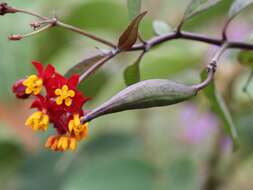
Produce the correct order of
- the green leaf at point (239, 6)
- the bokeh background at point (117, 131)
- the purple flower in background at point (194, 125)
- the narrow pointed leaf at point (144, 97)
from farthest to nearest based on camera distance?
the purple flower in background at point (194, 125), the bokeh background at point (117, 131), the green leaf at point (239, 6), the narrow pointed leaf at point (144, 97)

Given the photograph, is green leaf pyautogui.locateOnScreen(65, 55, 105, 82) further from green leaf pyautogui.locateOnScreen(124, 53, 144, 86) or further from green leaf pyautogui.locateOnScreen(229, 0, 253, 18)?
green leaf pyautogui.locateOnScreen(229, 0, 253, 18)

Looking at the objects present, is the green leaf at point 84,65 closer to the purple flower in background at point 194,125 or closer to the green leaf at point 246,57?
the green leaf at point 246,57

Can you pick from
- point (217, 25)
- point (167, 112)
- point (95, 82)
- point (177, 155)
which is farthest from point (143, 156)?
point (217, 25)

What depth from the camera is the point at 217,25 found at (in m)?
1.66

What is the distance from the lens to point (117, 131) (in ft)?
4.07

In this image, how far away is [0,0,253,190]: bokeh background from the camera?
1.07m

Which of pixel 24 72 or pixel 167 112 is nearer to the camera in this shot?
pixel 24 72

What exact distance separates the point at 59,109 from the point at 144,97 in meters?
0.08

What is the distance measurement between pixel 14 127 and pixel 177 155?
427 millimetres

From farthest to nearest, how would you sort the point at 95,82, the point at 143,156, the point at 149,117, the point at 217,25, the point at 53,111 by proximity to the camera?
1. the point at 217,25
2. the point at 149,117
3. the point at 143,156
4. the point at 95,82
5. the point at 53,111

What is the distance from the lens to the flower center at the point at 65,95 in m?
0.49

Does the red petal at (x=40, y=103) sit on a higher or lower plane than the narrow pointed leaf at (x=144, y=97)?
lower

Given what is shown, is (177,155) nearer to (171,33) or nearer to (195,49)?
(195,49)

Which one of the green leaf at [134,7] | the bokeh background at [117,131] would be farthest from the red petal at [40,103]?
the bokeh background at [117,131]
